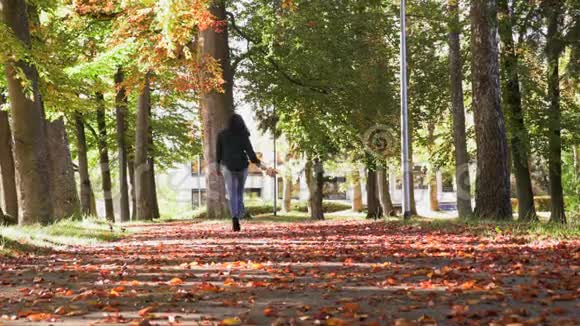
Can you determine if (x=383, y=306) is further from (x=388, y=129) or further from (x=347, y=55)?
(x=388, y=129)

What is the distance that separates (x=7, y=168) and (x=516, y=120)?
54.3 feet

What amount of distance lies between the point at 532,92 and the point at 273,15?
377 inches

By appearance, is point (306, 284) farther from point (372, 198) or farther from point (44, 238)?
point (372, 198)

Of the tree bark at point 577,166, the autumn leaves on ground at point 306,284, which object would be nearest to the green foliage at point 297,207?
the tree bark at point 577,166

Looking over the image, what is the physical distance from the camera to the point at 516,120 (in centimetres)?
2680

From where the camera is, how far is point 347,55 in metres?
28.3

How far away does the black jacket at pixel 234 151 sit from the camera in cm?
1468

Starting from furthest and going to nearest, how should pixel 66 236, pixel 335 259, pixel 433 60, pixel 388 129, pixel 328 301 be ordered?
pixel 388 129
pixel 433 60
pixel 66 236
pixel 335 259
pixel 328 301

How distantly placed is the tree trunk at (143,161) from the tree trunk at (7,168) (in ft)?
27.4

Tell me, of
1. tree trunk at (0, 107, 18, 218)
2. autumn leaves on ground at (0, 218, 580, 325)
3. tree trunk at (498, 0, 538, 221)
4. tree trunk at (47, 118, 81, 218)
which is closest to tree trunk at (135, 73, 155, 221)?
tree trunk at (47, 118, 81, 218)

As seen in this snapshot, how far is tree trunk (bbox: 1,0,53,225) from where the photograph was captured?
15.3 m

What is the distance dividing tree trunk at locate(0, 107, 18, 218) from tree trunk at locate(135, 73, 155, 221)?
8.34 meters

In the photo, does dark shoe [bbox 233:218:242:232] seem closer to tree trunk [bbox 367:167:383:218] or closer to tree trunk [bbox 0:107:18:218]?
tree trunk [bbox 0:107:18:218]

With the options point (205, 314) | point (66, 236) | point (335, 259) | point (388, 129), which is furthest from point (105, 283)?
point (388, 129)
